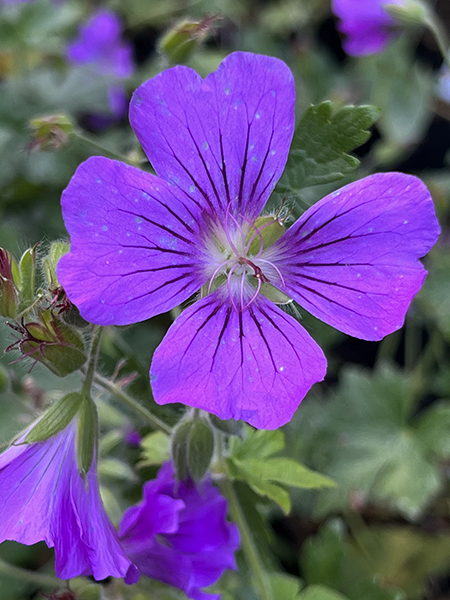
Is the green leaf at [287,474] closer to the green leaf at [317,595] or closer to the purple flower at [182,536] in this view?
the purple flower at [182,536]

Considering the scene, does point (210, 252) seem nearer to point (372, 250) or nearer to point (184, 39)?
point (372, 250)

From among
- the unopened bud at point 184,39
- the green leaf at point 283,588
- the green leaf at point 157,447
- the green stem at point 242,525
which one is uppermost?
the unopened bud at point 184,39

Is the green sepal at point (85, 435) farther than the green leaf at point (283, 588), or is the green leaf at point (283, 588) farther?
the green leaf at point (283, 588)

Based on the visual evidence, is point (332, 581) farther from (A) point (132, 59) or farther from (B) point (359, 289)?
(A) point (132, 59)

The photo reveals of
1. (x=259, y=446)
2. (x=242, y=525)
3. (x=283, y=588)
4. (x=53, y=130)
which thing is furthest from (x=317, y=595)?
(x=53, y=130)

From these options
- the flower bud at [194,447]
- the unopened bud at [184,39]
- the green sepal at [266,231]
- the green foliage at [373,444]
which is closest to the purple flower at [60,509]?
the flower bud at [194,447]

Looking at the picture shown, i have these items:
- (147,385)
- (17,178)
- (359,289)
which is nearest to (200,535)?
(147,385)

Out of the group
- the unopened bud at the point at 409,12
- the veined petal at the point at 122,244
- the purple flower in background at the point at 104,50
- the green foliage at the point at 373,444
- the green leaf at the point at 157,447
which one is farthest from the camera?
the purple flower in background at the point at 104,50
